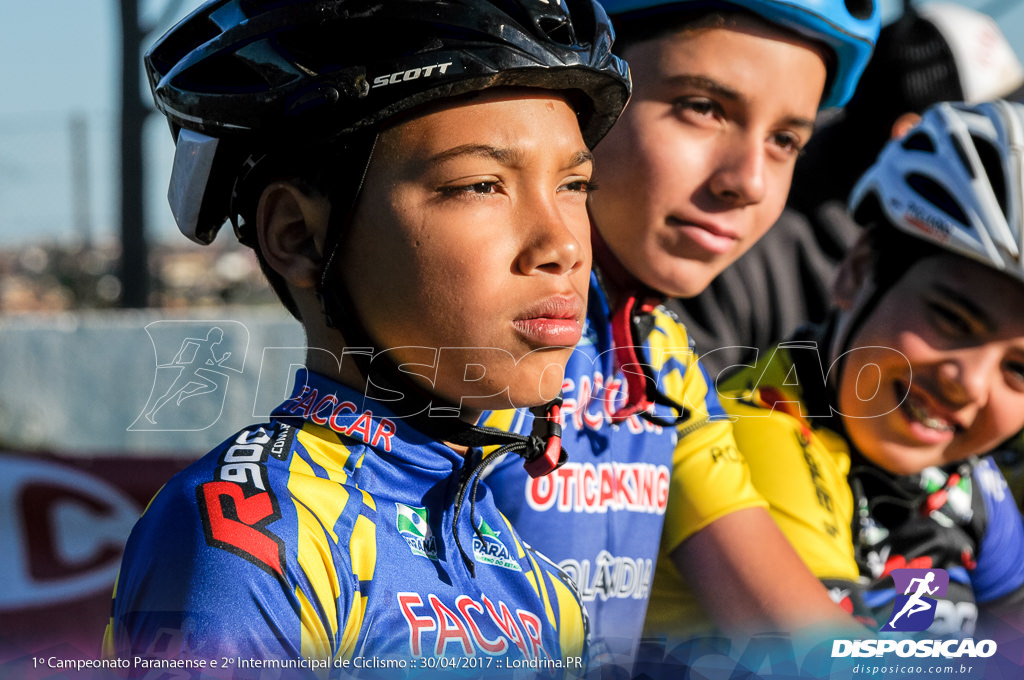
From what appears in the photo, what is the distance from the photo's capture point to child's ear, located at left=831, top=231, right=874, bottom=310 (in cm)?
264

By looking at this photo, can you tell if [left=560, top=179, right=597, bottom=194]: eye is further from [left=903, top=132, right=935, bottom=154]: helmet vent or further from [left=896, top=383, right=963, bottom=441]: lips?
[left=903, top=132, right=935, bottom=154]: helmet vent

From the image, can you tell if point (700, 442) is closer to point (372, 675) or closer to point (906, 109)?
point (372, 675)

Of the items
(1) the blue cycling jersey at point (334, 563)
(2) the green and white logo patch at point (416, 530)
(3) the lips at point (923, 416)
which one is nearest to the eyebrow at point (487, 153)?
(1) the blue cycling jersey at point (334, 563)

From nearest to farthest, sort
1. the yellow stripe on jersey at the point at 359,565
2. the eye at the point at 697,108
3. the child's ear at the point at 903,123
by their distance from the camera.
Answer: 1. the yellow stripe on jersey at the point at 359,565
2. the eye at the point at 697,108
3. the child's ear at the point at 903,123

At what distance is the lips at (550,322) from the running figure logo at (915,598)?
121 cm

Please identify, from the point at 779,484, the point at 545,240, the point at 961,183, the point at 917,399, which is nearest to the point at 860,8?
the point at 961,183

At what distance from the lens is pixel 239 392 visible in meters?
6.75

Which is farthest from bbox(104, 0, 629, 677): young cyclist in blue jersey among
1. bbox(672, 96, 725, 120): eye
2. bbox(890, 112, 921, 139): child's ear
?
bbox(890, 112, 921, 139): child's ear

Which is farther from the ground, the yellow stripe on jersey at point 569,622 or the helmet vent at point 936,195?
the helmet vent at point 936,195

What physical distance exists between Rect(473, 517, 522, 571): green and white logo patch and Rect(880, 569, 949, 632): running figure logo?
1.02 metres

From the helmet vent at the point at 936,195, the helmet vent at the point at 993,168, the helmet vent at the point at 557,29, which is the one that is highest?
the helmet vent at the point at 557,29

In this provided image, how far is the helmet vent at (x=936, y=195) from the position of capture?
2455mm

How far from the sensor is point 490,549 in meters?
1.66

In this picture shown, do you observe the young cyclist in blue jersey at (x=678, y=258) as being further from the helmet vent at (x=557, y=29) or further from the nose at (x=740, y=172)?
the helmet vent at (x=557, y=29)
